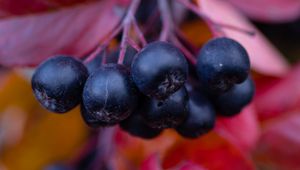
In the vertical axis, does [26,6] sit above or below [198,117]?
above

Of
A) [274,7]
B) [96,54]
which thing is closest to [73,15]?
[96,54]

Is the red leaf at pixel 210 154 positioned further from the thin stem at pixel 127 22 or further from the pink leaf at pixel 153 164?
the thin stem at pixel 127 22

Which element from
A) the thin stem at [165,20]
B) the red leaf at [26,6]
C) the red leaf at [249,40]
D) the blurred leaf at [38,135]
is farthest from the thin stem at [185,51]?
Result: the blurred leaf at [38,135]

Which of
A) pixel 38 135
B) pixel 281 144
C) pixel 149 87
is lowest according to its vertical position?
pixel 38 135

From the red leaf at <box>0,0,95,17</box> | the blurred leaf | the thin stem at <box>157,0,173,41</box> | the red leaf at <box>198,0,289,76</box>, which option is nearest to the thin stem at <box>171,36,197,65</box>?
the thin stem at <box>157,0,173,41</box>

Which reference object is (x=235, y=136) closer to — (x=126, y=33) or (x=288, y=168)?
(x=288, y=168)

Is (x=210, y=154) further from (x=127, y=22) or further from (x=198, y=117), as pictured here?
(x=127, y=22)

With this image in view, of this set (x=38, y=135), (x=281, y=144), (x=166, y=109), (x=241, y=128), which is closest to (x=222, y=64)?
(x=166, y=109)

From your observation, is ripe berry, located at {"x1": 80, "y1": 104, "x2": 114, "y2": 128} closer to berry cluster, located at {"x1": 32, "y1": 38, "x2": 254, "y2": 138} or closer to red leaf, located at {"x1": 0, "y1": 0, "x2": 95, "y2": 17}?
berry cluster, located at {"x1": 32, "y1": 38, "x2": 254, "y2": 138}
